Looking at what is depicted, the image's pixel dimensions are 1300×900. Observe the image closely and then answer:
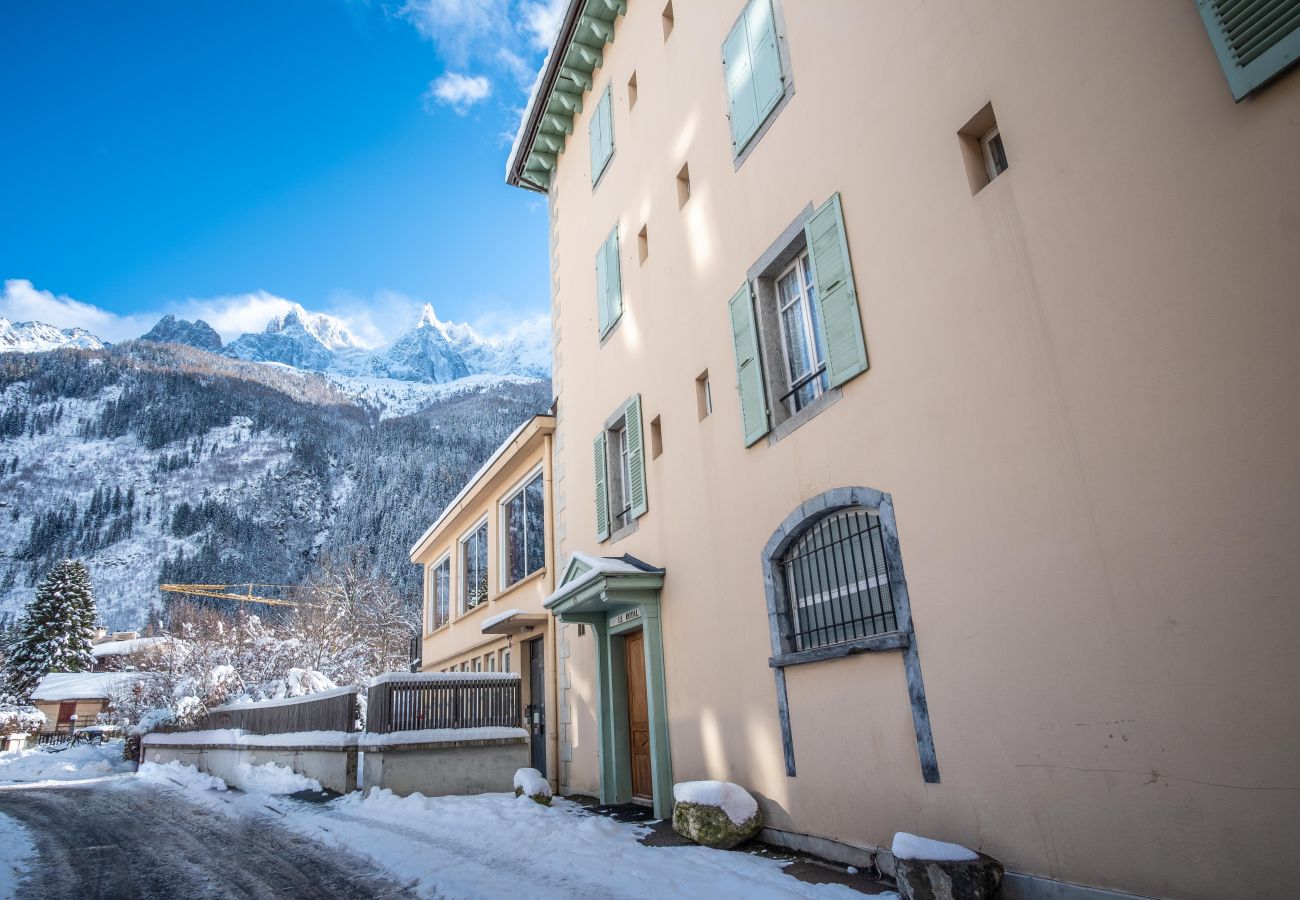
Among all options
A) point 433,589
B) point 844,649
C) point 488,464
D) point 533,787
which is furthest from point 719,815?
point 433,589

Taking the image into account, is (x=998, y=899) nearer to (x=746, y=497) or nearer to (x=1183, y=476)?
(x=1183, y=476)

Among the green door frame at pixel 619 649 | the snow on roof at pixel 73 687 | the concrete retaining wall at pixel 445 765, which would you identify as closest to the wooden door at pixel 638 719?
the green door frame at pixel 619 649

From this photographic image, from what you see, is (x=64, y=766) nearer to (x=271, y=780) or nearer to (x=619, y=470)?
(x=271, y=780)

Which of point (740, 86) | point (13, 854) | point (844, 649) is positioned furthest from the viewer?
point (740, 86)

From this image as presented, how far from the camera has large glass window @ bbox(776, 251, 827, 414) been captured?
24.7 ft

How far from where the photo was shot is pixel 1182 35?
14.0ft

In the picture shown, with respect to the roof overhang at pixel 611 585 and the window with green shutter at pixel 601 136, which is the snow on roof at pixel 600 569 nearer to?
the roof overhang at pixel 611 585

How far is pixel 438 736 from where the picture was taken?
11930 millimetres

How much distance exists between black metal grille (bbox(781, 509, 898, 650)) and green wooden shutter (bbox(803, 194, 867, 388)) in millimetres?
1316

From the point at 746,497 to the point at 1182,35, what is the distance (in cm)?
512

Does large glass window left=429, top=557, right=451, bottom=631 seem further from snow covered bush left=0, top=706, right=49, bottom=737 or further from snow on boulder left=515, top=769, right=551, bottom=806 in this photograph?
snow covered bush left=0, top=706, right=49, bottom=737

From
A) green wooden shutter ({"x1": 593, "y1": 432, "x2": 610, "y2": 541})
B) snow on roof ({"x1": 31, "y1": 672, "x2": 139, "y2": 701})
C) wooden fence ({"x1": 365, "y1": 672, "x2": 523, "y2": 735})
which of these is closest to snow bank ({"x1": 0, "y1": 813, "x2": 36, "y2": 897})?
wooden fence ({"x1": 365, "y1": 672, "x2": 523, "y2": 735})

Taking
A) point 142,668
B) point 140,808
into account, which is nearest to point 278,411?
point 142,668

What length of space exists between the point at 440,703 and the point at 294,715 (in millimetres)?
5359
